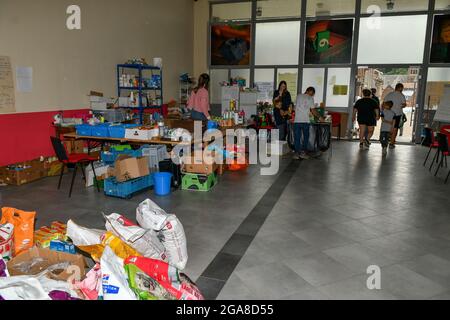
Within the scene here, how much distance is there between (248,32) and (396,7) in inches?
160

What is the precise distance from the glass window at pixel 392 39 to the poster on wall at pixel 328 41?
349mm

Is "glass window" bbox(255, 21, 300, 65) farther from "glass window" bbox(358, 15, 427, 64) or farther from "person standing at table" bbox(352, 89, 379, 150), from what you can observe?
"person standing at table" bbox(352, 89, 379, 150)

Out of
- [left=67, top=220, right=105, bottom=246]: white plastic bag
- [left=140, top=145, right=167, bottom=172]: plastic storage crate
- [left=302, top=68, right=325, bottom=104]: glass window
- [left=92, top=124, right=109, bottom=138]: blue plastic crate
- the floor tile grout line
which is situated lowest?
the floor tile grout line

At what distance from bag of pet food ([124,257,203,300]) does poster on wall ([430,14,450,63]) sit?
9761 millimetres

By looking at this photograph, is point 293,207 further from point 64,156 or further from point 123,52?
point 123,52

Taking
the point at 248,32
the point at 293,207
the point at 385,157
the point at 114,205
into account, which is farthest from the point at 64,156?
the point at 248,32

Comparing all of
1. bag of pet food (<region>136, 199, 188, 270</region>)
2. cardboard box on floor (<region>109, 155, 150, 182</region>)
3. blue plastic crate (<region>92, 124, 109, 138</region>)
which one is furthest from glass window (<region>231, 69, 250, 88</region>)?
bag of pet food (<region>136, 199, 188, 270</region>)

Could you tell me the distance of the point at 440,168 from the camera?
684cm

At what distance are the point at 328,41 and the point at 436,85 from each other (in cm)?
305

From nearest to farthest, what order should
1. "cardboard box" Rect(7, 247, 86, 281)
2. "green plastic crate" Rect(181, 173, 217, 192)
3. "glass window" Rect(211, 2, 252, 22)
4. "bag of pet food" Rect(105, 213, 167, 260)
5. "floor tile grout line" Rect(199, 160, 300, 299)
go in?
"cardboard box" Rect(7, 247, 86, 281) → "bag of pet food" Rect(105, 213, 167, 260) → "floor tile grout line" Rect(199, 160, 300, 299) → "green plastic crate" Rect(181, 173, 217, 192) → "glass window" Rect(211, 2, 252, 22)

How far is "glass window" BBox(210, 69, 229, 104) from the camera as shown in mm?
11594

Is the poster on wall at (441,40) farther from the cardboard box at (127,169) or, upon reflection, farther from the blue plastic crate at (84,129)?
the blue plastic crate at (84,129)

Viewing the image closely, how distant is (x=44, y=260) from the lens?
2.68 meters

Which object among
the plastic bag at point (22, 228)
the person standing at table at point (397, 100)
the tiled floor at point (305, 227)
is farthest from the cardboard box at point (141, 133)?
the person standing at table at point (397, 100)
